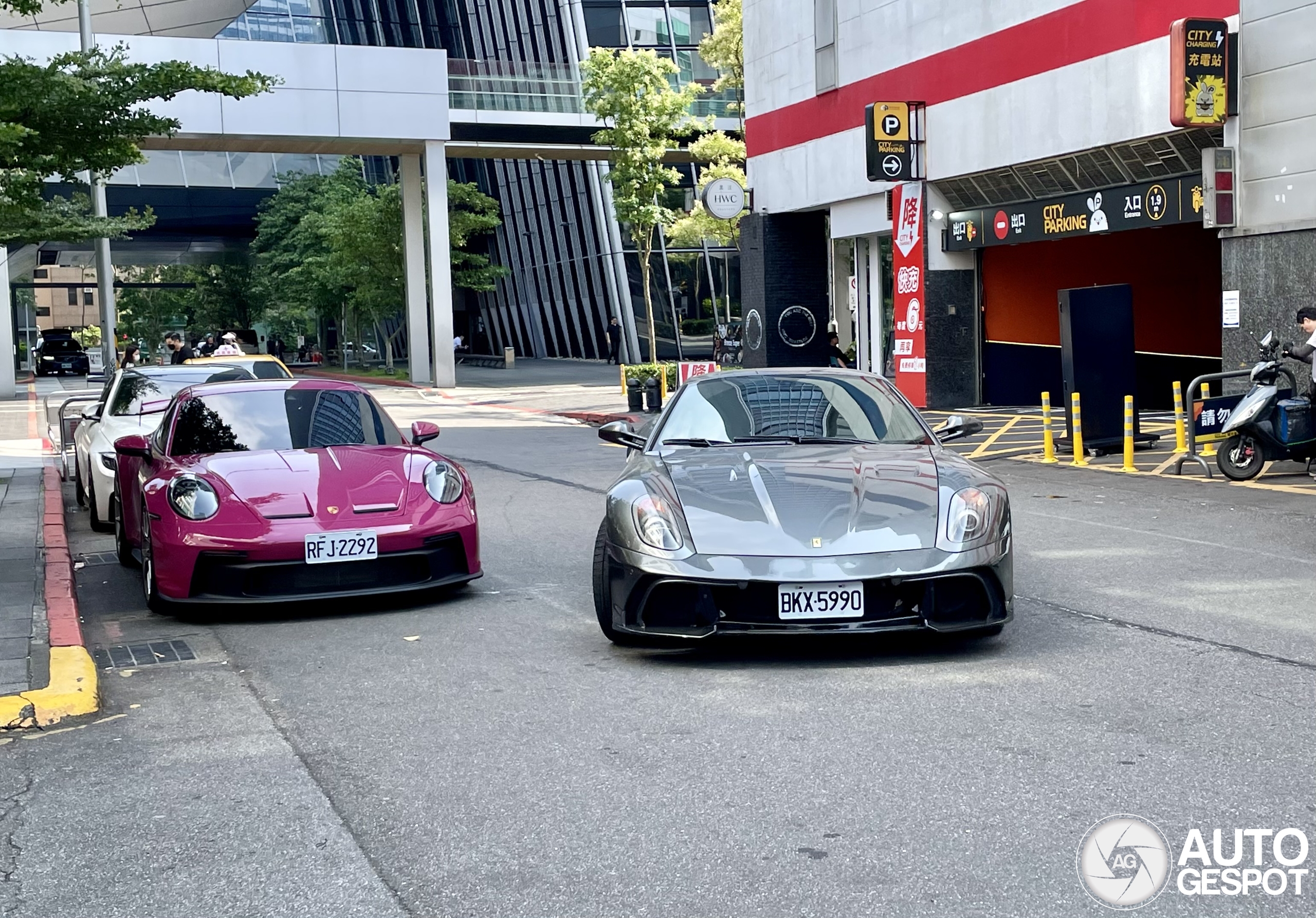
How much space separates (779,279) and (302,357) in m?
54.4

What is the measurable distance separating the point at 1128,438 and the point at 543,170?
4761 centimetres

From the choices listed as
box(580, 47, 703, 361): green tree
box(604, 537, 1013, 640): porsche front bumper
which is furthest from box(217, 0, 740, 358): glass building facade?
box(604, 537, 1013, 640): porsche front bumper

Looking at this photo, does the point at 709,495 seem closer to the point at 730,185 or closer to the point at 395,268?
the point at 730,185

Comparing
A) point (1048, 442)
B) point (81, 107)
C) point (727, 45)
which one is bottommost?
point (1048, 442)

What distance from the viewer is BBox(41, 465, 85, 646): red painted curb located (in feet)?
24.9

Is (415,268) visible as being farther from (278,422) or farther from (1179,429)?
(278,422)

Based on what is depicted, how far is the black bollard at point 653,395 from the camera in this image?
27969 millimetres

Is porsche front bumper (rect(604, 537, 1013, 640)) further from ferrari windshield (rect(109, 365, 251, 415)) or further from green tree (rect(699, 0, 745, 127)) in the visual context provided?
green tree (rect(699, 0, 745, 127))

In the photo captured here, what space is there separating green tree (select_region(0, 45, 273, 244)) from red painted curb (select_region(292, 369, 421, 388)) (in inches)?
1063

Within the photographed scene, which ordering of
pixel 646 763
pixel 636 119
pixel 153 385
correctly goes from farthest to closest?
pixel 636 119 → pixel 153 385 → pixel 646 763

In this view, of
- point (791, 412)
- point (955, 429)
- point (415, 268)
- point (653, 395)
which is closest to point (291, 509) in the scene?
point (791, 412)

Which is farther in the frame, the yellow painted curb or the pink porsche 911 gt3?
the pink porsche 911 gt3

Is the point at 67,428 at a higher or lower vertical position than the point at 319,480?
lower

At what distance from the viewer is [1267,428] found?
1420 centimetres
